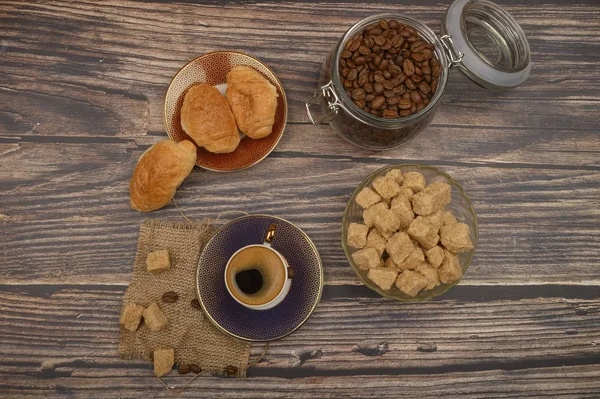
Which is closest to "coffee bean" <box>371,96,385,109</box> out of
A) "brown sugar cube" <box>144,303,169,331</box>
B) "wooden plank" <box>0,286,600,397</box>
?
"wooden plank" <box>0,286,600,397</box>

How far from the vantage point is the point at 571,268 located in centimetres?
154

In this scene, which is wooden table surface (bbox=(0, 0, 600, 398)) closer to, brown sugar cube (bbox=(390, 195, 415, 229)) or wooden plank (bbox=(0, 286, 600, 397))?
wooden plank (bbox=(0, 286, 600, 397))

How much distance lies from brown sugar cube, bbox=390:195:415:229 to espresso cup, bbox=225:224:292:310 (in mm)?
328

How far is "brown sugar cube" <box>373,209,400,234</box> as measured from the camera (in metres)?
1.35

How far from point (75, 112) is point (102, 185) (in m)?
0.24

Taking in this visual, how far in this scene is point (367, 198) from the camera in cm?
138

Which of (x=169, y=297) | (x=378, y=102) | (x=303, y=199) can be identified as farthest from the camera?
(x=303, y=199)

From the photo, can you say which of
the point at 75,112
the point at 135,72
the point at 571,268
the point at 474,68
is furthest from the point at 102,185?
the point at 571,268

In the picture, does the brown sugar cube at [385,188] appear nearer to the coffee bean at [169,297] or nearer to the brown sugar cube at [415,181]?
the brown sugar cube at [415,181]

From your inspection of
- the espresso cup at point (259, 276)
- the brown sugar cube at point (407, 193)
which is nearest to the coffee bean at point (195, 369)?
the espresso cup at point (259, 276)

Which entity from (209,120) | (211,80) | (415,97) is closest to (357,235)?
(415,97)

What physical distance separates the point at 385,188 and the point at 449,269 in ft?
0.89

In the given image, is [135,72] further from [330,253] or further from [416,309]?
[416,309]

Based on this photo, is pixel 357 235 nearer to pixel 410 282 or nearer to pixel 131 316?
pixel 410 282
